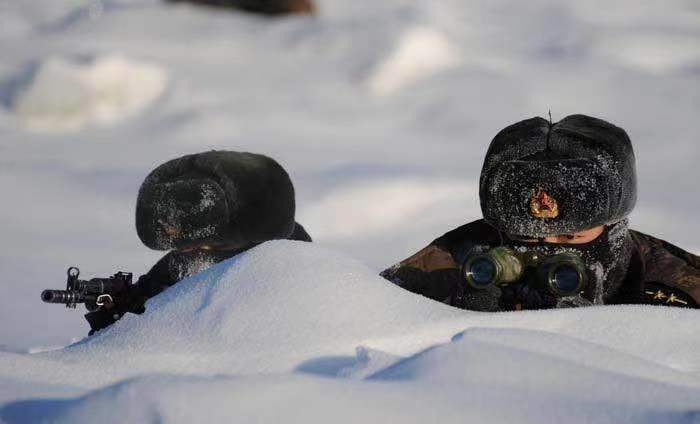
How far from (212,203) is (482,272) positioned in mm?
771

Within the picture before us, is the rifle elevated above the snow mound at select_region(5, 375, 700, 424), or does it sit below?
above

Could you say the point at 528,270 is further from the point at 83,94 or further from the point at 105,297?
the point at 83,94

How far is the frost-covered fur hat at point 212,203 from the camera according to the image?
3020 millimetres

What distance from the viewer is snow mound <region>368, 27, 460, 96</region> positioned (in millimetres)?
8758

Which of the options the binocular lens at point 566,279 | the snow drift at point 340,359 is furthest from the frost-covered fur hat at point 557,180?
the snow drift at point 340,359

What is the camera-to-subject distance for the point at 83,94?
8.50 metres

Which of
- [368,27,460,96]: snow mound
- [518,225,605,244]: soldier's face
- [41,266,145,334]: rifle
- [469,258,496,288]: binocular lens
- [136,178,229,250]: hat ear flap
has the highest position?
[368,27,460,96]: snow mound

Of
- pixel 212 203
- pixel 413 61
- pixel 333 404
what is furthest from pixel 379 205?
pixel 333 404

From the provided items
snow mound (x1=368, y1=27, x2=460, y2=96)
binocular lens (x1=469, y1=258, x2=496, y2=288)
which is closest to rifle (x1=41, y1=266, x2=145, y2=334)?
binocular lens (x1=469, y1=258, x2=496, y2=288)

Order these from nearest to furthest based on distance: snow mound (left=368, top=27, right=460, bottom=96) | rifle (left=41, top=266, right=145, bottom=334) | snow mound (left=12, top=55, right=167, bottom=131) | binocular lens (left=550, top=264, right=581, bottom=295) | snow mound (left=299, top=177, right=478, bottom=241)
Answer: binocular lens (left=550, top=264, right=581, bottom=295), rifle (left=41, top=266, right=145, bottom=334), snow mound (left=299, top=177, right=478, bottom=241), snow mound (left=12, top=55, right=167, bottom=131), snow mound (left=368, top=27, right=460, bottom=96)

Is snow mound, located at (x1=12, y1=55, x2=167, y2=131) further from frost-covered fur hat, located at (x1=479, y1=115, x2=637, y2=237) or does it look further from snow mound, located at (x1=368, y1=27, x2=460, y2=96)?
frost-covered fur hat, located at (x1=479, y1=115, x2=637, y2=237)

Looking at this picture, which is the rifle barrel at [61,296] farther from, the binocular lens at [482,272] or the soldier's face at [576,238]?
the soldier's face at [576,238]

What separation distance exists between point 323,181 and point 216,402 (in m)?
5.19

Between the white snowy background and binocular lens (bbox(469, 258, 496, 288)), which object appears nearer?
the white snowy background
